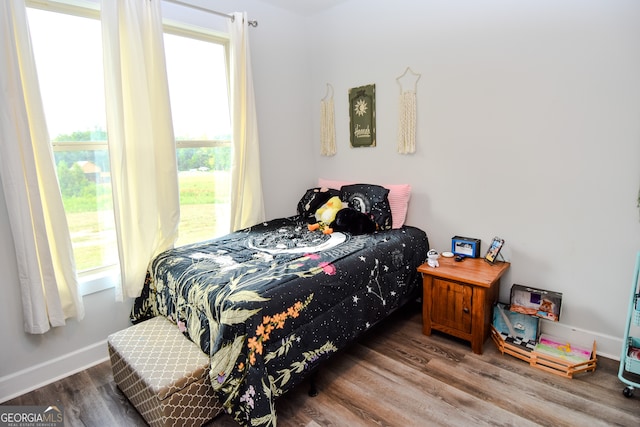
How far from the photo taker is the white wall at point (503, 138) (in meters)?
1.96

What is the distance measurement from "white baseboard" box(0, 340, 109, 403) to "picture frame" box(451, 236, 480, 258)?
8.18 ft

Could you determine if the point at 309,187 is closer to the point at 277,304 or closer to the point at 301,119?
the point at 301,119

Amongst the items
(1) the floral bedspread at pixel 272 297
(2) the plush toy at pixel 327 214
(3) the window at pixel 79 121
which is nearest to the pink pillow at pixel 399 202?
(1) the floral bedspread at pixel 272 297

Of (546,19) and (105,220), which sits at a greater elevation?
(546,19)

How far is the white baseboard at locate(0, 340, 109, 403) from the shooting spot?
6.39ft

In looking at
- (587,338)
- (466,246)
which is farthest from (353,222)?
(587,338)

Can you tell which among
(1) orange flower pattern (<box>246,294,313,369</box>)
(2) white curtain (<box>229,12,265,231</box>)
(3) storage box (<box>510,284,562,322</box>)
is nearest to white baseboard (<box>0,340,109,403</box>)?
(2) white curtain (<box>229,12,265,231</box>)

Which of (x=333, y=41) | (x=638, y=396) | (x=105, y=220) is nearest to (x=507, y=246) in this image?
(x=638, y=396)

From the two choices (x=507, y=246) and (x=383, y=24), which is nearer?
(x=507, y=246)

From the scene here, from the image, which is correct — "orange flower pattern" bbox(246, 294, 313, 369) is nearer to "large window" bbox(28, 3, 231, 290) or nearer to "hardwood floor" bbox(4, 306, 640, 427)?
"hardwood floor" bbox(4, 306, 640, 427)

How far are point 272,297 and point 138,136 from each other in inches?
55.0

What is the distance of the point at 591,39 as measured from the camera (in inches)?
77.5

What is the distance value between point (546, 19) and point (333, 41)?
5.47 feet

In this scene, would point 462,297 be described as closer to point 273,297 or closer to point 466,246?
point 466,246
